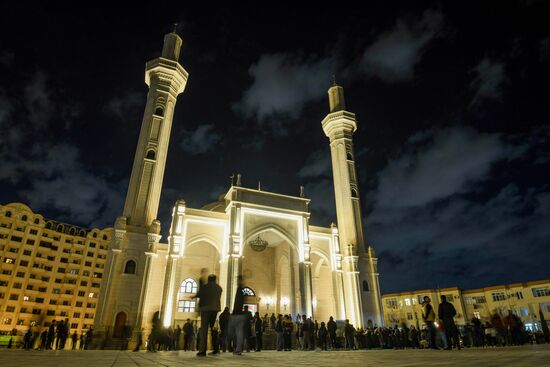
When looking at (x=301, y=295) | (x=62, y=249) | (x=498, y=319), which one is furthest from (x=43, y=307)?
(x=498, y=319)

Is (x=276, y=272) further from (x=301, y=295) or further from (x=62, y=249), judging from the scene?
(x=62, y=249)

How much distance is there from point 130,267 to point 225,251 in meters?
6.04

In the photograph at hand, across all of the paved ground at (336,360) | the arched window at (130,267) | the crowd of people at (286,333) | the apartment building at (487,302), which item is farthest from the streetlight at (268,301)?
the paved ground at (336,360)

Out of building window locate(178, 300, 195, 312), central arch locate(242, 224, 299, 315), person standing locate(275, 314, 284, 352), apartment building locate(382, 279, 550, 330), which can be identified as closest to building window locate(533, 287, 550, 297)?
apartment building locate(382, 279, 550, 330)

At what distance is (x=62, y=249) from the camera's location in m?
55.6

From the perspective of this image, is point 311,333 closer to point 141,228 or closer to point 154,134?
point 141,228

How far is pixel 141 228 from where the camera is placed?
69.2 feet

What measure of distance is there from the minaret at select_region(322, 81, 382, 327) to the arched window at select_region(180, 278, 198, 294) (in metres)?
11.8

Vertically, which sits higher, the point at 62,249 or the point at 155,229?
the point at 62,249

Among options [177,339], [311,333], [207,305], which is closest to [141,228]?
[177,339]

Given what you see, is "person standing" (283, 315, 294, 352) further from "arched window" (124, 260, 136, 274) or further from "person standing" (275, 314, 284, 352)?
"arched window" (124, 260, 136, 274)

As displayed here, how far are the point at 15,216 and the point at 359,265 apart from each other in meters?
51.5

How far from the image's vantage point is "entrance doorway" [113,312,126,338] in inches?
731

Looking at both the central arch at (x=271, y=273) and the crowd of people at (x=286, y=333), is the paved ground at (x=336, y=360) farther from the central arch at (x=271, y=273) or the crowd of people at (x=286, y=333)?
the central arch at (x=271, y=273)
